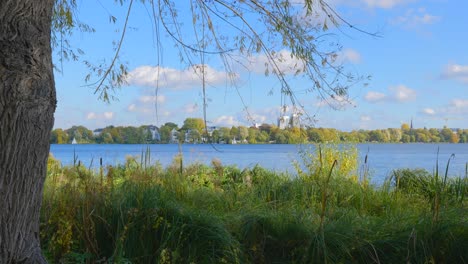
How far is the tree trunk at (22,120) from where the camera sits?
3.08 meters

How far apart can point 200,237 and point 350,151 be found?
7.45 m

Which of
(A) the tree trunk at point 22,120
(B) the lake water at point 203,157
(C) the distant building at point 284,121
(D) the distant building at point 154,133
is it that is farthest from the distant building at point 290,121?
(A) the tree trunk at point 22,120

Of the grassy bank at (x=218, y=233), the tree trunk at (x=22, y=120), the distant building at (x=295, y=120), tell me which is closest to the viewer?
the tree trunk at (x=22, y=120)

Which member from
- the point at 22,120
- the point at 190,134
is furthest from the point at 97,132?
the point at 22,120

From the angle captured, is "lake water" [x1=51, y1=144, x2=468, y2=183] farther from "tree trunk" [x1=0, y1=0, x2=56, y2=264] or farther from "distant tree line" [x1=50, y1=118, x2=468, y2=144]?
"tree trunk" [x1=0, y1=0, x2=56, y2=264]

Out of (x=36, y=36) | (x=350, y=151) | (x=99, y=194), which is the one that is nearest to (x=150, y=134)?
(x=99, y=194)

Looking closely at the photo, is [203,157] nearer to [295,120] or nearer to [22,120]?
[295,120]

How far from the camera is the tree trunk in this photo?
3076 millimetres

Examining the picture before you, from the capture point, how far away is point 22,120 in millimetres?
3100

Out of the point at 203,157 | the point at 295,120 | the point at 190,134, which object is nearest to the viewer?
the point at 295,120

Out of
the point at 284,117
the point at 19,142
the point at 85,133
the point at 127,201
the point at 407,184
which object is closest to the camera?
the point at 19,142

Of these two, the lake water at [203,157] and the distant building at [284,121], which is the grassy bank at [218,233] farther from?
the distant building at [284,121]

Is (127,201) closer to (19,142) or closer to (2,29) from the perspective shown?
(19,142)

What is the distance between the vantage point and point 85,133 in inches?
316
